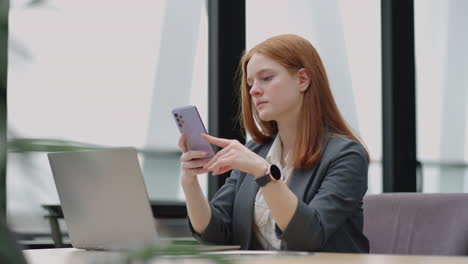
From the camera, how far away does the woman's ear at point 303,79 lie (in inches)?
85.6

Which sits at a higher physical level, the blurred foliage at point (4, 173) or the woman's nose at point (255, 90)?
the woman's nose at point (255, 90)

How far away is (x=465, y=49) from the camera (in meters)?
4.59

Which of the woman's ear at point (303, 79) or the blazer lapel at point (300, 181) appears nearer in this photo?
the blazer lapel at point (300, 181)

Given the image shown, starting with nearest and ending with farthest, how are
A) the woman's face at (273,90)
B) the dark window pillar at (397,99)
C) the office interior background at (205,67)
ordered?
the woman's face at (273,90)
the office interior background at (205,67)
the dark window pillar at (397,99)

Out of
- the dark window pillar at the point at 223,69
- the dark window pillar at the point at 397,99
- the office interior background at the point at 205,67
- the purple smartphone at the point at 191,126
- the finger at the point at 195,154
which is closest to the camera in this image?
the purple smartphone at the point at 191,126

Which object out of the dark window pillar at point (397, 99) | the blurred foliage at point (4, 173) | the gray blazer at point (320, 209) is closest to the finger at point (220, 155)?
the gray blazer at point (320, 209)

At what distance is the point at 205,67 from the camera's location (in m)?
3.52

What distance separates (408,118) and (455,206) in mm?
2257

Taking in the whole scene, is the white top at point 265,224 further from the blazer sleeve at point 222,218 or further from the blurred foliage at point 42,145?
the blurred foliage at point 42,145

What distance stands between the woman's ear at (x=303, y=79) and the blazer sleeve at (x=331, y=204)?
22 centimetres

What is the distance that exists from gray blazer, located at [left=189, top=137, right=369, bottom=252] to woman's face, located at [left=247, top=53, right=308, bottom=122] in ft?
0.52

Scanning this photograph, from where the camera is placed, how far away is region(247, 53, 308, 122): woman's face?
7.00 feet

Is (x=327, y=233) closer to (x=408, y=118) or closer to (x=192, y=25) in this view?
(x=192, y=25)

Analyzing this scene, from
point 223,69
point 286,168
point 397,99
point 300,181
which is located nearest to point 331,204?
point 300,181
